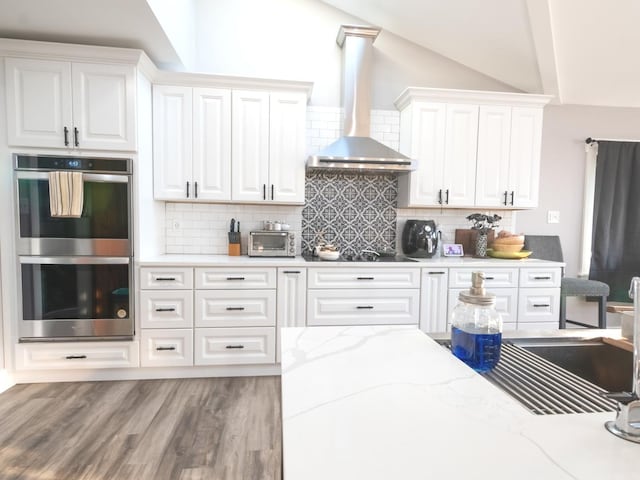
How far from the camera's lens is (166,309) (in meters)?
2.66

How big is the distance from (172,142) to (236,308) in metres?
1.43

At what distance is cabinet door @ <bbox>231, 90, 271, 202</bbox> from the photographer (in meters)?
2.95

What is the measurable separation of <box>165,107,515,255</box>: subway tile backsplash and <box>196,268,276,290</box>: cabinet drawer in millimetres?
635

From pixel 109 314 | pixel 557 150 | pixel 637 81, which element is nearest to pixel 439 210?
pixel 557 150

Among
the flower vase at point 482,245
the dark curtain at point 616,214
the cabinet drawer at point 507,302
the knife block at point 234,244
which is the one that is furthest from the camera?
the dark curtain at point 616,214

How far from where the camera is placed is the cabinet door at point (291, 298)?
2766 mm

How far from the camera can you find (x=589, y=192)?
3742 millimetres

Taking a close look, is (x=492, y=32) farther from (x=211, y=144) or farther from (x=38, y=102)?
(x=38, y=102)

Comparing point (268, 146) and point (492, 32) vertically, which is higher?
point (492, 32)

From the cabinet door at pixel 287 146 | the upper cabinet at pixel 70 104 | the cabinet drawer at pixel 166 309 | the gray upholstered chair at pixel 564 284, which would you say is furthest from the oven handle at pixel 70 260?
the gray upholstered chair at pixel 564 284

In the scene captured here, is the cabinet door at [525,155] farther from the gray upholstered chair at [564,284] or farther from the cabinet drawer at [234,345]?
the cabinet drawer at [234,345]

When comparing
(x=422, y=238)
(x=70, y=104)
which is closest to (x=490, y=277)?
(x=422, y=238)

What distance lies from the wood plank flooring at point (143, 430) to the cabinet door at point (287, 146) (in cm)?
154

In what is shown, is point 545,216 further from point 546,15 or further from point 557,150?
point 546,15
